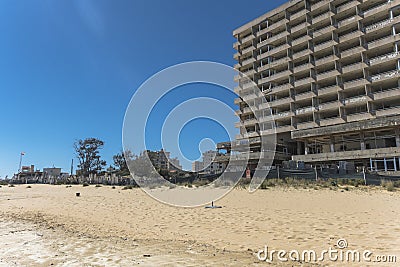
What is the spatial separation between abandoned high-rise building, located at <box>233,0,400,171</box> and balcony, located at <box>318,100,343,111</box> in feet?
0.45

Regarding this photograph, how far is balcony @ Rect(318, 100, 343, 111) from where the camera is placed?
39.9m

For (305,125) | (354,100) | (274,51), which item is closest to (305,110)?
(305,125)

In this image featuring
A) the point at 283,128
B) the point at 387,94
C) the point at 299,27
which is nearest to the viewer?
the point at 387,94

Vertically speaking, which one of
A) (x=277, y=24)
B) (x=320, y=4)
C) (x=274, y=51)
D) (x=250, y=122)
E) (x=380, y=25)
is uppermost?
(x=320, y=4)

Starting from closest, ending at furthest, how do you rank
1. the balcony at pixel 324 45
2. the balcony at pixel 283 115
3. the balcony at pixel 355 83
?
the balcony at pixel 355 83 → the balcony at pixel 324 45 → the balcony at pixel 283 115

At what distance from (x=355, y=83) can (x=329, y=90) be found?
366cm

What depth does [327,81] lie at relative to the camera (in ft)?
141

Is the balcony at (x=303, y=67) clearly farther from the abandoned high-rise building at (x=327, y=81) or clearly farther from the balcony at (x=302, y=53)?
the balcony at (x=302, y=53)

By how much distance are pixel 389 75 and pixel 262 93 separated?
20.0 metres

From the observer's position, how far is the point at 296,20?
47781 millimetres

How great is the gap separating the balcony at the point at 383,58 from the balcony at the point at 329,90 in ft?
17.3

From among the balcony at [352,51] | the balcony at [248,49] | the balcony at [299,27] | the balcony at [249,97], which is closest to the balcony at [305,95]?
the balcony at [352,51]

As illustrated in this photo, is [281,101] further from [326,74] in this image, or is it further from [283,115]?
[326,74]

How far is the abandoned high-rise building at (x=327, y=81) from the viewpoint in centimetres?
3550
